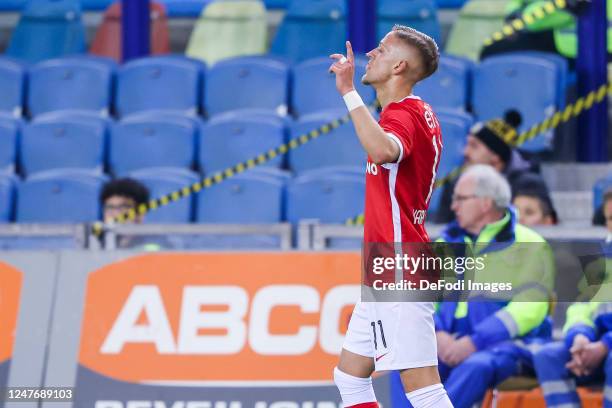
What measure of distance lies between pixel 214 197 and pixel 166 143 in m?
0.91

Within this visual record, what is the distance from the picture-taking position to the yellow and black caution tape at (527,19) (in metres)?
10.8

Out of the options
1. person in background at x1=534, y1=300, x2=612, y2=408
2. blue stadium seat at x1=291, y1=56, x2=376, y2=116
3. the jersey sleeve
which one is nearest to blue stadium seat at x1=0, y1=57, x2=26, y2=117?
blue stadium seat at x1=291, y1=56, x2=376, y2=116

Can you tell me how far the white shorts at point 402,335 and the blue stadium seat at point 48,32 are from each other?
342 inches

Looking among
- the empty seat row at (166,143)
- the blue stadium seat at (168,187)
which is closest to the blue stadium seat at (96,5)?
the empty seat row at (166,143)

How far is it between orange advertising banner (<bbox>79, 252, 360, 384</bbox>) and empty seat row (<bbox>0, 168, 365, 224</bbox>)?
229 cm

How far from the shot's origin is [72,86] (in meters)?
10.7

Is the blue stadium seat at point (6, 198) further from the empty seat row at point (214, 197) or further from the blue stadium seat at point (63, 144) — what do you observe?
the blue stadium seat at point (63, 144)

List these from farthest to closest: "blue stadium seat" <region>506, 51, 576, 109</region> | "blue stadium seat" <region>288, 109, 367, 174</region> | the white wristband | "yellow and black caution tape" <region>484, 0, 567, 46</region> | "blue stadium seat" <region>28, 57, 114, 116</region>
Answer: "yellow and black caution tape" <region>484, 0, 567, 46</region>
"blue stadium seat" <region>28, 57, 114, 116</region>
"blue stadium seat" <region>506, 51, 576, 109</region>
"blue stadium seat" <region>288, 109, 367, 174</region>
the white wristband

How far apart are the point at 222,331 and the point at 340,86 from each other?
6.42ft

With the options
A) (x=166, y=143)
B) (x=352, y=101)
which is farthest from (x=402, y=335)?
(x=166, y=143)

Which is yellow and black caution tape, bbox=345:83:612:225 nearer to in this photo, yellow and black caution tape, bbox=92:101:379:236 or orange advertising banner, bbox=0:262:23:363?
yellow and black caution tape, bbox=92:101:379:236

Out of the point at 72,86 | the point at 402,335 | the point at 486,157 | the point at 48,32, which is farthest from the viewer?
the point at 48,32

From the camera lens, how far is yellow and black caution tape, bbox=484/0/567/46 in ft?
35.6

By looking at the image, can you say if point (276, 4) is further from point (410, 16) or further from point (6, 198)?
point (6, 198)
